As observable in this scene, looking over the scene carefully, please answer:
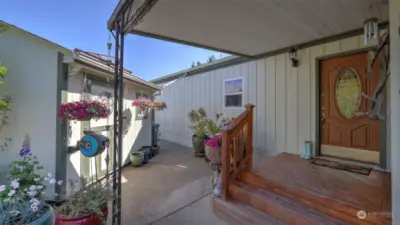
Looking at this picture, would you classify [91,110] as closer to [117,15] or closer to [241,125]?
[117,15]

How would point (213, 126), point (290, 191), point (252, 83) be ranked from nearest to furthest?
point (290, 191) < point (252, 83) < point (213, 126)

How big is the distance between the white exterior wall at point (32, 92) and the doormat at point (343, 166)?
447 cm

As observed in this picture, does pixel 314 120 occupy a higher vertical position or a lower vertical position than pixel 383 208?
higher

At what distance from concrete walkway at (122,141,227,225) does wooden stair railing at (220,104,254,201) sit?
576 mm

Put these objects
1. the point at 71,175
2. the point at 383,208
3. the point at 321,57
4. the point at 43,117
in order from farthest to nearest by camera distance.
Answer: the point at 321,57, the point at 71,175, the point at 43,117, the point at 383,208

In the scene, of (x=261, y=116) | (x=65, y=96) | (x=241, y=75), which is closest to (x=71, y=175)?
(x=65, y=96)

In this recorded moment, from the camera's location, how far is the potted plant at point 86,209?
206 cm

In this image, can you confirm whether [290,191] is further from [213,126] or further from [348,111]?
[213,126]

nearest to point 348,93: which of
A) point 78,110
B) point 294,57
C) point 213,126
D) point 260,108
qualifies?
point 294,57

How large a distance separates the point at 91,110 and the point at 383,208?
12.2 feet

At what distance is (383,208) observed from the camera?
85.4 inches

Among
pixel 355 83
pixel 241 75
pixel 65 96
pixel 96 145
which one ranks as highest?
pixel 241 75

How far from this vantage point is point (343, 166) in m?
3.56

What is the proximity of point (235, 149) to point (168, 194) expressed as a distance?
5.00ft
